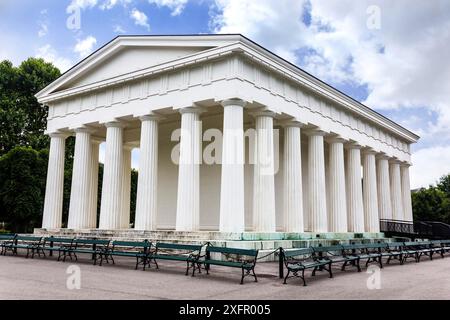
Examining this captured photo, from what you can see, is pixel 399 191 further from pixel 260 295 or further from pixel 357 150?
pixel 260 295

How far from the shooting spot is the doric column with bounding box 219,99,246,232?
18.1 meters

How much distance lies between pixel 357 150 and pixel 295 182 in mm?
9104

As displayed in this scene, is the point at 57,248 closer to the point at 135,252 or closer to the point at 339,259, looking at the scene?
the point at 135,252

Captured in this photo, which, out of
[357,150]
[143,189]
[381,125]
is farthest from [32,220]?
[381,125]

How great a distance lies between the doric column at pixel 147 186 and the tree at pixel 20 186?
17.4 m

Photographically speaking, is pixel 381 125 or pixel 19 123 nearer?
pixel 381 125

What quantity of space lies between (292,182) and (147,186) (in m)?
7.82

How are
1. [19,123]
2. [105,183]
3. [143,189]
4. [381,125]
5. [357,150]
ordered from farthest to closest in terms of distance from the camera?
[19,123] → [381,125] → [357,150] → [105,183] → [143,189]

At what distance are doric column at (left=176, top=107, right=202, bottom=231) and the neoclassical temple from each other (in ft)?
0.17

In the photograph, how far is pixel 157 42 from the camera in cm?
2202

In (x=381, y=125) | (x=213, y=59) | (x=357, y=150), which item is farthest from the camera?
(x=381, y=125)

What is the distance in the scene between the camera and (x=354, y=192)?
28.8 meters

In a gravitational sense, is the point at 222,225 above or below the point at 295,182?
below

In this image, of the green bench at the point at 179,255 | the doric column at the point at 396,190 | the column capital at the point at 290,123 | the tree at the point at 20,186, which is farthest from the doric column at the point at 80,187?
the doric column at the point at 396,190
